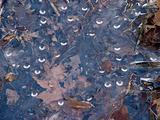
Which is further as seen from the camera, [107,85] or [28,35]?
[28,35]

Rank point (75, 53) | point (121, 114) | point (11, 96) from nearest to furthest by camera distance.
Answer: point (121, 114), point (11, 96), point (75, 53)

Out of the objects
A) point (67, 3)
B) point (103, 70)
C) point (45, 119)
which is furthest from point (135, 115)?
point (67, 3)

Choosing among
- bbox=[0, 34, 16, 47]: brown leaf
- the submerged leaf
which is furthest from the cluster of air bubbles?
bbox=[0, 34, 16, 47]: brown leaf

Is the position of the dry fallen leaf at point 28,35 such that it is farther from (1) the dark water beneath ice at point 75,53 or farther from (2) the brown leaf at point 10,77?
(2) the brown leaf at point 10,77

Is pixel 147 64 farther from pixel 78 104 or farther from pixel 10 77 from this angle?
pixel 10 77

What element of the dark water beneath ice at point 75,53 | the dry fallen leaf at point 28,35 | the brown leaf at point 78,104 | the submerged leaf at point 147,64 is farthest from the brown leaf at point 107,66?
the dry fallen leaf at point 28,35

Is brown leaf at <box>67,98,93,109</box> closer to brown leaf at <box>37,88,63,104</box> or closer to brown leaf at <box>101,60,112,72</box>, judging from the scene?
brown leaf at <box>37,88,63,104</box>

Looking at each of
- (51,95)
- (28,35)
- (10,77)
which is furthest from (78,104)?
(28,35)

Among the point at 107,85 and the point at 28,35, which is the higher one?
the point at 28,35
